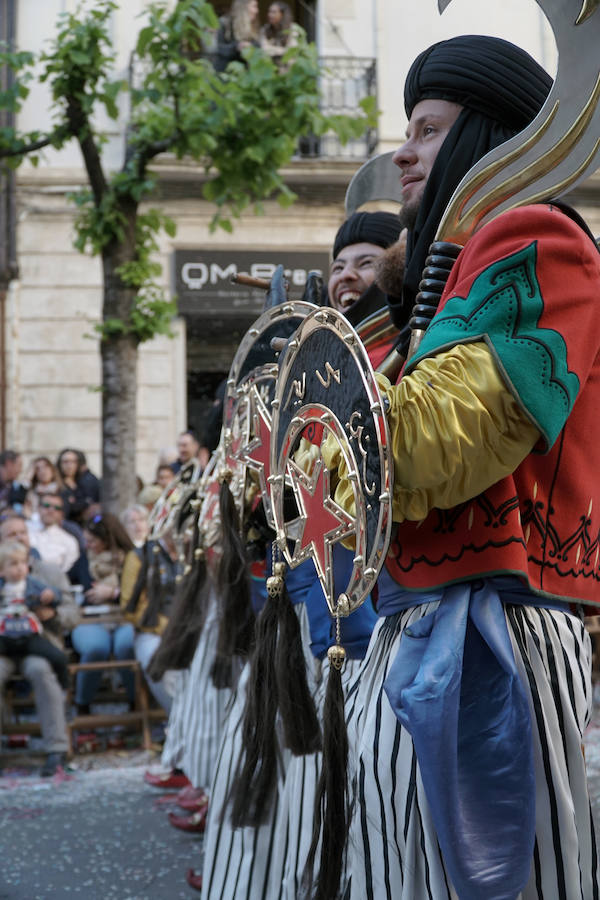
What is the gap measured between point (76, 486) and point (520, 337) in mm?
7872

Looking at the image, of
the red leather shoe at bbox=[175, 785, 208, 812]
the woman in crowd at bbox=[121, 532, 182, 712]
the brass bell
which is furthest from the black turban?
the woman in crowd at bbox=[121, 532, 182, 712]

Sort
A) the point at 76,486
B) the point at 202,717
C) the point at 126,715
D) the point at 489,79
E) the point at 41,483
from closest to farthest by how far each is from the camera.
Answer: the point at 489,79 → the point at 202,717 → the point at 126,715 → the point at 41,483 → the point at 76,486

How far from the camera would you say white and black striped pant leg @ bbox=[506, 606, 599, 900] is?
1.72 m

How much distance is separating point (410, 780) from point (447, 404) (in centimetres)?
58

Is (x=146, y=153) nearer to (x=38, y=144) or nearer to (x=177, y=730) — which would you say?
(x=38, y=144)

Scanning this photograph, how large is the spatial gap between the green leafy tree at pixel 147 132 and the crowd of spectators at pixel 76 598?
23.4 inches

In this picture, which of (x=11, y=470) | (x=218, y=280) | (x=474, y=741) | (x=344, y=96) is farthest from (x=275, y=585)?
(x=344, y=96)

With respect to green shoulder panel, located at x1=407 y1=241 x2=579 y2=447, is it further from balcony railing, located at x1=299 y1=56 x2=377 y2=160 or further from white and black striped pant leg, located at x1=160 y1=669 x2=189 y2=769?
balcony railing, located at x1=299 y1=56 x2=377 y2=160

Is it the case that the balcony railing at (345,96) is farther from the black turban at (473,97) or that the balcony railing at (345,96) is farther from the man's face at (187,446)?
the black turban at (473,97)

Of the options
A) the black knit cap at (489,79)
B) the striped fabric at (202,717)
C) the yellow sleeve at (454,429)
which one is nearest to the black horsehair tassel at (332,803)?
the yellow sleeve at (454,429)

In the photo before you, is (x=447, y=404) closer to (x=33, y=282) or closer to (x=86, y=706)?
(x=86, y=706)

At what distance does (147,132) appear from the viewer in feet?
26.2

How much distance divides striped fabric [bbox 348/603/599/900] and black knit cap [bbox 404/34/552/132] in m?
0.87

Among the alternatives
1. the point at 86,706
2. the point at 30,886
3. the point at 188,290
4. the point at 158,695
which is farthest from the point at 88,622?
the point at 188,290
